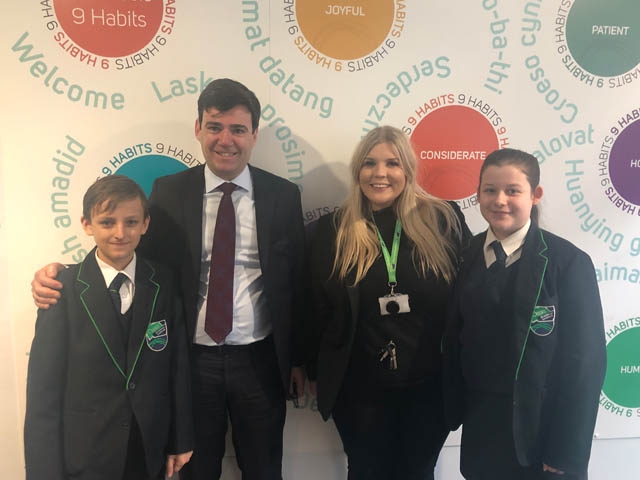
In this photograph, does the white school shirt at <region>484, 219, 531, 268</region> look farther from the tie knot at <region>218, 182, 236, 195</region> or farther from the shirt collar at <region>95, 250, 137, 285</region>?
the shirt collar at <region>95, 250, 137, 285</region>

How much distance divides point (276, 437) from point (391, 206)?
1053 millimetres

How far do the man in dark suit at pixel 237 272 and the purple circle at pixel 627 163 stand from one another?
164 cm

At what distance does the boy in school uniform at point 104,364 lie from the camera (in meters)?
1.41

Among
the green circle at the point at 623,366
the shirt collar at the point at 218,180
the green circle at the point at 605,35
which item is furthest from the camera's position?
the green circle at the point at 623,366

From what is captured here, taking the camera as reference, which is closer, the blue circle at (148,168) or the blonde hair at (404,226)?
the blonde hair at (404,226)

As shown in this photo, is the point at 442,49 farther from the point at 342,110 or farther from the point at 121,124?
the point at 121,124

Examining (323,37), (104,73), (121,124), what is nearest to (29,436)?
(121,124)

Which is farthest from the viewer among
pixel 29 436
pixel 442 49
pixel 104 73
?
pixel 442 49

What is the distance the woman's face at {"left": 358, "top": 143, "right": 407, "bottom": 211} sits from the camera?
168cm

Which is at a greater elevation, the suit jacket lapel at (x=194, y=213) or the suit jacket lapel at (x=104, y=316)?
the suit jacket lapel at (x=194, y=213)

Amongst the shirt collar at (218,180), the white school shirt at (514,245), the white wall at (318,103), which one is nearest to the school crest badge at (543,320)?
the white school shirt at (514,245)

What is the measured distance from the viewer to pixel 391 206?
5.72ft

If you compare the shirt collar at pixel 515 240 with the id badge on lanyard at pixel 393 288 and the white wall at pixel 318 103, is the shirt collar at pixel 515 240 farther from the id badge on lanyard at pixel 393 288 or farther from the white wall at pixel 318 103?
the white wall at pixel 318 103

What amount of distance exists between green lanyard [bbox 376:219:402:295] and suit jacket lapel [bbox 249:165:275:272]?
0.43m
